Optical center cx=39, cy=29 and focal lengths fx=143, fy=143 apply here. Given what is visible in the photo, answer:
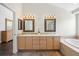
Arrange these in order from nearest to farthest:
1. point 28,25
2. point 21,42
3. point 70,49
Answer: point 70,49, point 21,42, point 28,25

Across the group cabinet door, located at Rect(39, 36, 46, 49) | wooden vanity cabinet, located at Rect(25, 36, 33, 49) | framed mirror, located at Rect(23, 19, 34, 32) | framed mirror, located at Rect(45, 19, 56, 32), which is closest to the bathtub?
cabinet door, located at Rect(39, 36, 46, 49)

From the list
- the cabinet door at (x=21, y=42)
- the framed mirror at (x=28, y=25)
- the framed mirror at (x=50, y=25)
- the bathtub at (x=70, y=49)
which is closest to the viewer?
the bathtub at (x=70, y=49)

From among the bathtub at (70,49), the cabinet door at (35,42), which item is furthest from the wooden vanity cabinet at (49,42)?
the bathtub at (70,49)

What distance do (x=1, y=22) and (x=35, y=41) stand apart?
3528 millimetres

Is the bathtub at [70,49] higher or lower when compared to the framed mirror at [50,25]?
lower

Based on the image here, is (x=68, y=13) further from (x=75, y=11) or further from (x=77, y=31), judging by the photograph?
(x=77, y=31)

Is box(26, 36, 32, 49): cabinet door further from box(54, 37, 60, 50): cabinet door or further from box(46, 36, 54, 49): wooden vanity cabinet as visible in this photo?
box(54, 37, 60, 50): cabinet door

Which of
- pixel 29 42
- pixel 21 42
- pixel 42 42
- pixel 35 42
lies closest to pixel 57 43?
pixel 42 42

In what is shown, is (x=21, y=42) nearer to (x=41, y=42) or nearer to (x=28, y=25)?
(x=41, y=42)

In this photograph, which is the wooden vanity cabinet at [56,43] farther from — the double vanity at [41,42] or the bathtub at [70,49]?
the bathtub at [70,49]

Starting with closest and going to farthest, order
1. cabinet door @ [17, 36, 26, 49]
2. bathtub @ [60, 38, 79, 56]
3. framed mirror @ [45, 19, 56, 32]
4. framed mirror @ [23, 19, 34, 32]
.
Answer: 1. bathtub @ [60, 38, 79, 56]
2. cabinet door @ [17, 36, 26, 49]
3. framed mirror @ [23, 19, 34, 32]
4. framed mirror @ [45, 19, 56, 32]

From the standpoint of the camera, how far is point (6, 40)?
9578 millimetres

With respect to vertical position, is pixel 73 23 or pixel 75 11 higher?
pixel 75 11

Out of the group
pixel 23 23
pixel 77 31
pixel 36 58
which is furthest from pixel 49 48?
pixel 36 58
